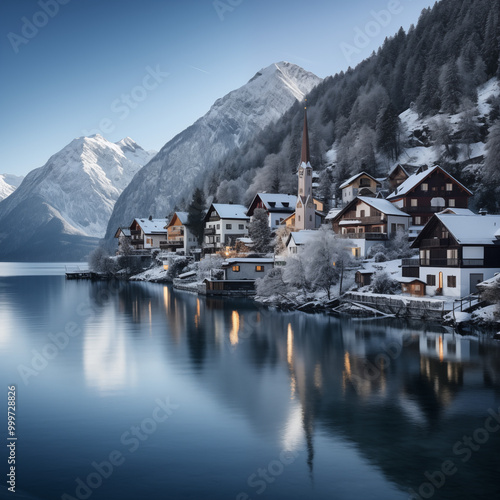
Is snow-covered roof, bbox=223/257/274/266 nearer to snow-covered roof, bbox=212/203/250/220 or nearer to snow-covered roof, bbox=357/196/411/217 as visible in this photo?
snow-covered roof, bbox=357/196/411/217

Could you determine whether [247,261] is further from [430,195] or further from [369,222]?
[430,195]

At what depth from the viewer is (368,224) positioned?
77.2 m

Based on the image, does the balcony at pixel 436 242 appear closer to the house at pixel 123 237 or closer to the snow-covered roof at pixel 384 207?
the snow-covered roof at pixel 384 207

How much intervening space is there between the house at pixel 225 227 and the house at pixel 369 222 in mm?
31251

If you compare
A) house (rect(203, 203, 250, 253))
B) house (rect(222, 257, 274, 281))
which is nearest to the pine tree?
house (rect(203, 203, 250, 253))

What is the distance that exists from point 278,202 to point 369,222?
103ft

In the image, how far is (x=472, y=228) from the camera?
53062 millimetres

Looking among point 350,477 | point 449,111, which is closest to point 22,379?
point 350,477

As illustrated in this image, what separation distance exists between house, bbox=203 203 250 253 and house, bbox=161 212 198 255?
12866 millimetres

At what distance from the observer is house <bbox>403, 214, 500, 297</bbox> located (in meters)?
50.2

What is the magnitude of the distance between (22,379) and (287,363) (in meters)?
17.5

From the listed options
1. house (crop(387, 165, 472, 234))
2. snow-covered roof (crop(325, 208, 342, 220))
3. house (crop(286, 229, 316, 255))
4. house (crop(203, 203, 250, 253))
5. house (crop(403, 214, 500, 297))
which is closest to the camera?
house (crop(403, 214, 500, 297))

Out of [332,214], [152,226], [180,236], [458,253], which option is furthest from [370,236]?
[152,226]

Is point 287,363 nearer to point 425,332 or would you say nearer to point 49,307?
point 425,332
